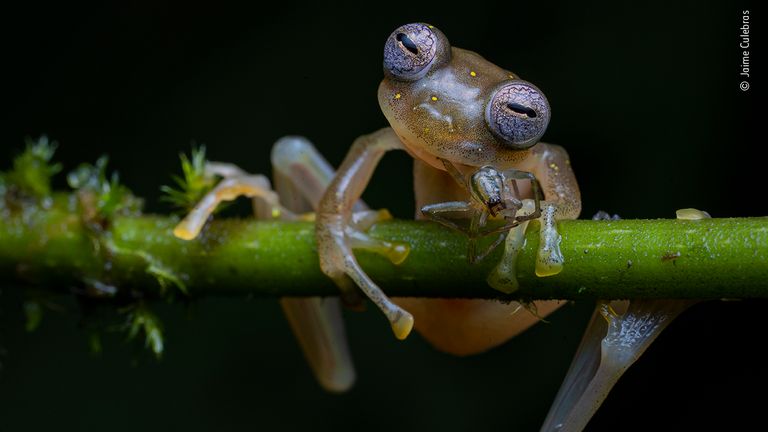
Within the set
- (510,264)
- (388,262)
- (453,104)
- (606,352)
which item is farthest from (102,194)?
(606,352)

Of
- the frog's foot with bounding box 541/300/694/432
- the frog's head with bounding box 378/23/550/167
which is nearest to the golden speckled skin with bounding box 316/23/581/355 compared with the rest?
the frog's head with bounding box 378/23/550/167

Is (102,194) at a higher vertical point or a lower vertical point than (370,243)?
higher

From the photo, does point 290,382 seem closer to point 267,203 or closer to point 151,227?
point 267,203

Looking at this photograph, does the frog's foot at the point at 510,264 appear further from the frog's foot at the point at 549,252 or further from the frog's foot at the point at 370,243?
the frog's foot at the point at 370,243

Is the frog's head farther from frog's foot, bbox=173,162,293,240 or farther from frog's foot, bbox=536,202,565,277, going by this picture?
frog's foot, bbox=173,162,293,240

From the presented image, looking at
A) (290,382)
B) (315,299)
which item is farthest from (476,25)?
(290,382)

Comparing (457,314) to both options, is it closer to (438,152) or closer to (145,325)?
(438,152)
